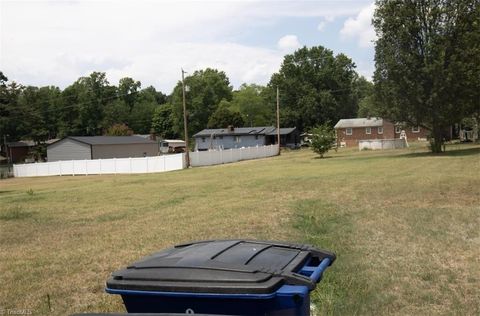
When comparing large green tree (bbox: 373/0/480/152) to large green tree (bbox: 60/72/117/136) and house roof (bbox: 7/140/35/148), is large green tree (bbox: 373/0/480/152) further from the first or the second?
large green tree (bbox: 60/72/117/136)

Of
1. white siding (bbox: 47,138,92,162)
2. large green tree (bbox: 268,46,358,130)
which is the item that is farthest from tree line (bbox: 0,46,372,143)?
white siding (bbox: 47,138,92,162)

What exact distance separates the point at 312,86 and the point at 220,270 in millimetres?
88632

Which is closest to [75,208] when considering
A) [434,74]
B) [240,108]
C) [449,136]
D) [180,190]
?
[180,190]

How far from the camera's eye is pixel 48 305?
5762 millimetres

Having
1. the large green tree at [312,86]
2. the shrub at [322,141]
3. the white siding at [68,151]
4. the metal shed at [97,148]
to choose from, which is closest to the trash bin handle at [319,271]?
the shrub at [322,141]

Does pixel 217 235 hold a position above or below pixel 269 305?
below

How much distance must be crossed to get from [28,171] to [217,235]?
160ft

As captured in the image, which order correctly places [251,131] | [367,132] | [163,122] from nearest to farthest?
1. [367,132]
2. [251,131]
3. [163,122]

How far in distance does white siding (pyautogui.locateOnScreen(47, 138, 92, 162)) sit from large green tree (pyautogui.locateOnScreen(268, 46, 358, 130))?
37.6 meters

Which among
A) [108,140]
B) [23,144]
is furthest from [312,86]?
[23,144]

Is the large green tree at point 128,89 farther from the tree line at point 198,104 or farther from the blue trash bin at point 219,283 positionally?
the blue trash bin at point 219,283

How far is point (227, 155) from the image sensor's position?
50.3 meters

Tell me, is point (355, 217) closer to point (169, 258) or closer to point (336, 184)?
point (336, 184)

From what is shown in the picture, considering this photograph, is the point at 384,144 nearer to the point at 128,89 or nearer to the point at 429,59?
the point at 429,59
